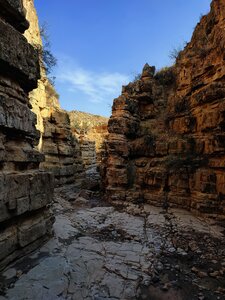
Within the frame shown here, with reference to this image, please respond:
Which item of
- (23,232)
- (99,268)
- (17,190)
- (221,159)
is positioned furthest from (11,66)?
(221,159)

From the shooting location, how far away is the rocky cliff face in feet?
28.5

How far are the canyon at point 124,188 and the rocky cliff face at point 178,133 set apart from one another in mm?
51

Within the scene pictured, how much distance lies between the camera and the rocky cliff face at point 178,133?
342 inches

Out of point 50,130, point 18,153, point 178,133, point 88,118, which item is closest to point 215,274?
point 18,153

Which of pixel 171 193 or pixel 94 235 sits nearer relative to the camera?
pixel 94 235

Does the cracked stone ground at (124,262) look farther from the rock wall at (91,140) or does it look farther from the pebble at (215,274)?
the rock wall at (91,140)

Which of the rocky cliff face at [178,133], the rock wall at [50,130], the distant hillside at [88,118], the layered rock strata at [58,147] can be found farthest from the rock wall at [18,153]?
the distant hillside at [88,118]

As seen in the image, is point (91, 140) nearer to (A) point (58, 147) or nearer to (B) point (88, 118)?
(B) point (88, 118)

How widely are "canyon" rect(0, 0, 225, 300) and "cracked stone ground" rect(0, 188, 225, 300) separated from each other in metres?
0.03

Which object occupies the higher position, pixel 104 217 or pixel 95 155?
pixel 95 155

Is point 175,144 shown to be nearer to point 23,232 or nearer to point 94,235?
point 94,235

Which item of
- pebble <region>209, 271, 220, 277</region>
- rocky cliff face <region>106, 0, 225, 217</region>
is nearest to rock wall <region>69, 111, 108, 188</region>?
rocky cliff face <region>106, 0, 225, 217</region>

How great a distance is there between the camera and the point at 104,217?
8.56m

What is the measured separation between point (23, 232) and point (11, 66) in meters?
3.42
